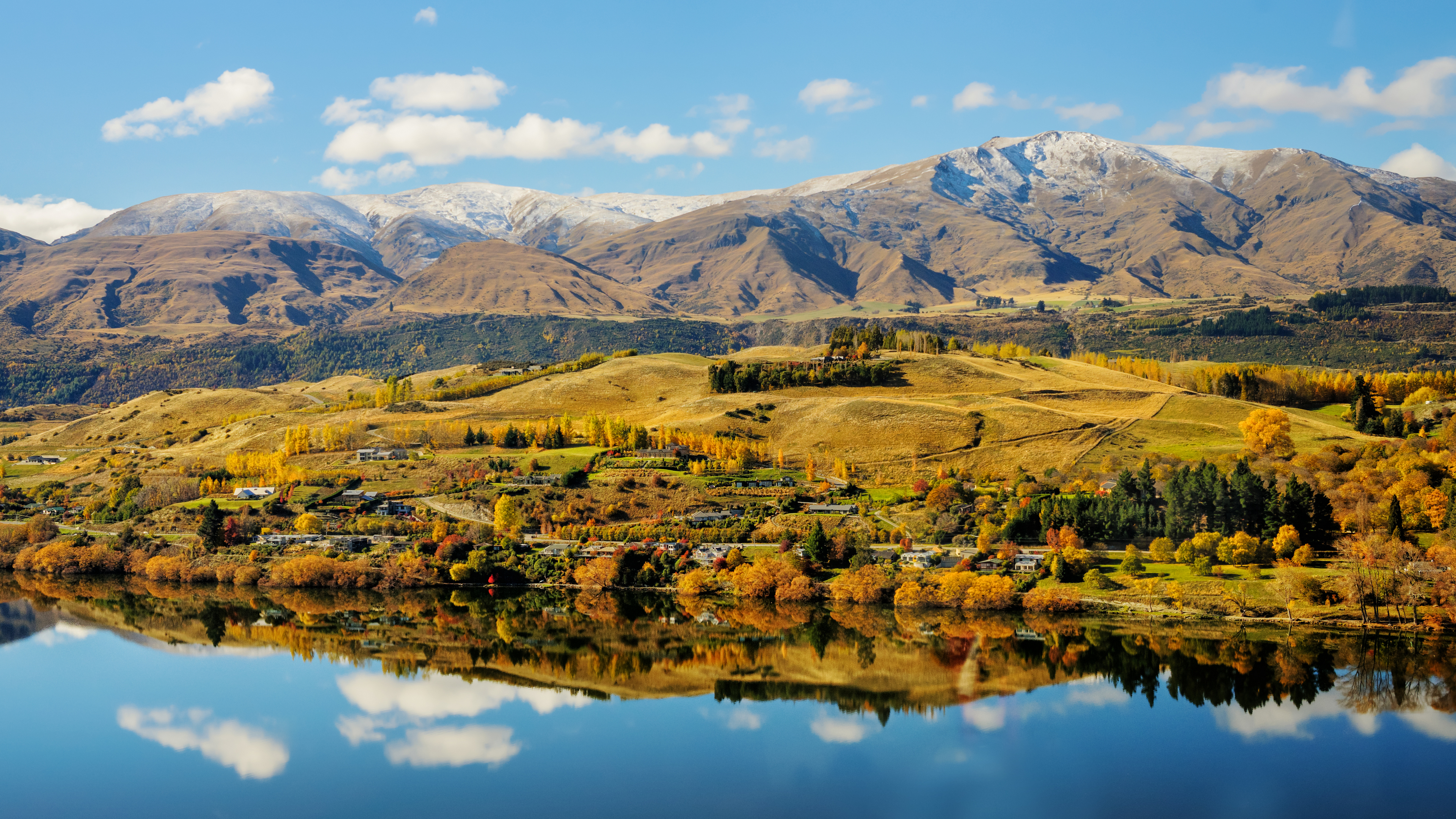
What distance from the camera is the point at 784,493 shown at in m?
111

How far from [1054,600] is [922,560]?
38.8ft

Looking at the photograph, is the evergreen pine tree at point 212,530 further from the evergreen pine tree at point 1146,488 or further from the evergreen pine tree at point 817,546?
the evergreen pine tree at point 1146,488

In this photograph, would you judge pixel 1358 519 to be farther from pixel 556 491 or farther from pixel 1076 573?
pixel 556 491

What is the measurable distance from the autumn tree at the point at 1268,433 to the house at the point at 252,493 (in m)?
105

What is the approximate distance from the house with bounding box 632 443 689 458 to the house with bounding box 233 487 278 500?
39964 millimetres

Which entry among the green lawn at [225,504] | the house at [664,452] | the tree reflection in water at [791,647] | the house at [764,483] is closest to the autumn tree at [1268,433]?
the tree reflection in water at [791,647]

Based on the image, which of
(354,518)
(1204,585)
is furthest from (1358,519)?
(354,518)

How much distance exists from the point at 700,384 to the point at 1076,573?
89.0 m

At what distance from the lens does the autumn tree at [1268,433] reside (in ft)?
377

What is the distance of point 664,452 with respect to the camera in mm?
125250

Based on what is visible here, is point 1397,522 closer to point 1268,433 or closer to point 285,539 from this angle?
point 1268,433

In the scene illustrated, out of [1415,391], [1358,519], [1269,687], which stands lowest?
[1269,687]

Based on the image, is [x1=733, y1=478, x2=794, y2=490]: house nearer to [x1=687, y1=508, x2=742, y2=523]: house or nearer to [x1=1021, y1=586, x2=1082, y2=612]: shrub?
[x1=687, y1=508, x2=742, y2=523]: house

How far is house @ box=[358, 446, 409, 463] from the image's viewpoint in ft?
431
